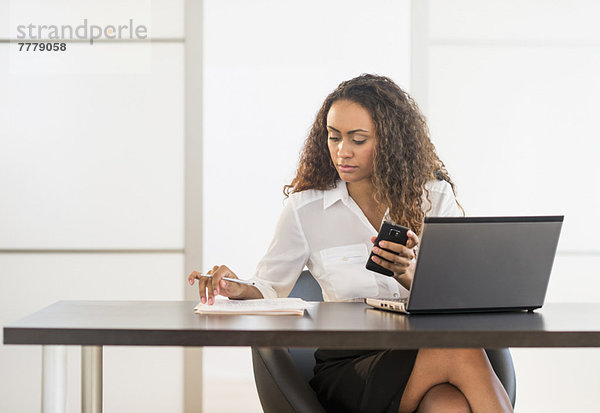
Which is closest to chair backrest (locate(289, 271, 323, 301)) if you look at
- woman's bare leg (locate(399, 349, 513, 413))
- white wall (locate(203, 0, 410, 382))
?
woman's bare leg (locate(399, 349, 513, 413))

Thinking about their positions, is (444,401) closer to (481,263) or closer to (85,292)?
(481,263)

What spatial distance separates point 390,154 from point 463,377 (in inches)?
35.0

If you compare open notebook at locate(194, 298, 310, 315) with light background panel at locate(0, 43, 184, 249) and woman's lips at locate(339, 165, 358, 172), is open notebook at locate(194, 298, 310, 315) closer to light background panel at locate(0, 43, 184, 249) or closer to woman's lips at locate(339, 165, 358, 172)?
woman's lips at locate(339, 165, 358, 172)

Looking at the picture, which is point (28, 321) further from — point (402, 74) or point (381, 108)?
point (402, 74)

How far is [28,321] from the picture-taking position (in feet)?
5.20

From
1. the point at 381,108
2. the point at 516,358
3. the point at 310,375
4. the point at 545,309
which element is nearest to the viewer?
the point at 545,309

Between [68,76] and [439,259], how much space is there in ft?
8.67

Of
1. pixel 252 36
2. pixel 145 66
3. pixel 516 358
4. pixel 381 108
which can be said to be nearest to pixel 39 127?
pixel 145 66

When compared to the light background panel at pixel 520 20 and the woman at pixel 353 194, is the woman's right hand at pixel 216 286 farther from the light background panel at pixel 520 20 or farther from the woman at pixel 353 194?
the light background panel at pixel 520 20

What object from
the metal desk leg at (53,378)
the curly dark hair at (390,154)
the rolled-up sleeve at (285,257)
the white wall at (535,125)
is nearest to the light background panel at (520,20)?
the white wall at (535,125)

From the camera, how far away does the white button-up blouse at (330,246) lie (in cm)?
238

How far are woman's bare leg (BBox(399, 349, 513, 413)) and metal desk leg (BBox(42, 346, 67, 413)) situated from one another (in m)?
0.85

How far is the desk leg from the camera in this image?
179 cm

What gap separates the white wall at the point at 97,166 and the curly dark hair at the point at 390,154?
1.25m
